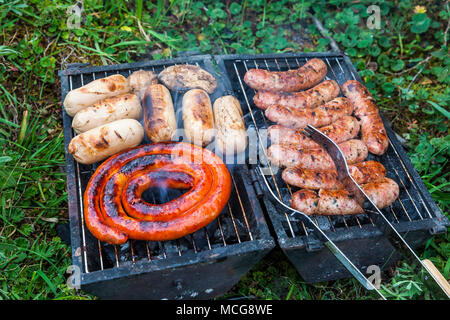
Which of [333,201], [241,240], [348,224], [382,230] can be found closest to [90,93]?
[241,240]

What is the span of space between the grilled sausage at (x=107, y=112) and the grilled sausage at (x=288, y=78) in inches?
50.3

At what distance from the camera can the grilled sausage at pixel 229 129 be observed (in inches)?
136

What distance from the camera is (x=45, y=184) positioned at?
4250 mm

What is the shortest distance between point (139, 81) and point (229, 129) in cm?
115

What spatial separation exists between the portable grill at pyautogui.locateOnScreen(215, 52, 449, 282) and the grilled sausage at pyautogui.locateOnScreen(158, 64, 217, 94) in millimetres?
288

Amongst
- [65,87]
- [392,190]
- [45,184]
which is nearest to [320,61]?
[392,190]

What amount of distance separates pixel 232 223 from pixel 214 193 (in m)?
0.54

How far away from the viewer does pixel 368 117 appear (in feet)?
12.9

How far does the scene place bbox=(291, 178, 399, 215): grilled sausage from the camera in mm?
3232

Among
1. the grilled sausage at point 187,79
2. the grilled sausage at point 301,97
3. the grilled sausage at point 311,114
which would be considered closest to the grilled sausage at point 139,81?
the grilled sausage at point 187,79

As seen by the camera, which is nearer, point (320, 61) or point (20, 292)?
point (20, 292)

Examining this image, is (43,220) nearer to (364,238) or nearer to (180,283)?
(180,283)

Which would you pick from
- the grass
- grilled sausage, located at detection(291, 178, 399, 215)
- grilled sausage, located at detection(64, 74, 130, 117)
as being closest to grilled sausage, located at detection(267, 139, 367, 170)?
grilled sausage, located at detection(291, 178, 399, 215)

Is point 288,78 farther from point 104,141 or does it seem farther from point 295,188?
point 104,141
